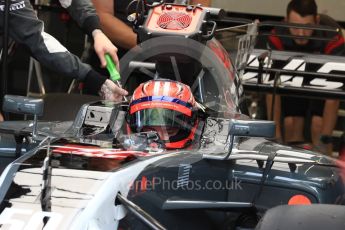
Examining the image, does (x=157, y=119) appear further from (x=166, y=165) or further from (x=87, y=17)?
(x=87, y=17)

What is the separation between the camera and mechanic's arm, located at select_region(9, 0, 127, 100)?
395cm

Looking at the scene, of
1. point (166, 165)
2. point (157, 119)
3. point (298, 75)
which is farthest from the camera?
point (298, 75)

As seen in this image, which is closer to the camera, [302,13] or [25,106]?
[25,106]

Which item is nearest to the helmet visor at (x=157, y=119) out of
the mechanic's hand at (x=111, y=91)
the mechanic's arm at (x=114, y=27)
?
the mechanic's hand at (x=111, y=91)

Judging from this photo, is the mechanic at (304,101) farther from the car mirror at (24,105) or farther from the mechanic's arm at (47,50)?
the car mirror at (24,105)

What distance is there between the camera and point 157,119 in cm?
361

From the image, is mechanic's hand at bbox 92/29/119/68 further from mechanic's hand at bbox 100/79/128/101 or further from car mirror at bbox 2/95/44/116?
car mirror at bbox 2/95/44/116

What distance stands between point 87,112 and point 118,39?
1.51 meters

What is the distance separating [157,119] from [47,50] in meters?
0.70

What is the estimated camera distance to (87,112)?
12.7 feet

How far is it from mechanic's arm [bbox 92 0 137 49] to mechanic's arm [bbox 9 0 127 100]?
4.23ft

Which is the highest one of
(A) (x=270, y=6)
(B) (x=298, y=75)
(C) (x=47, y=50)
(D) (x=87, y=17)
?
(D) (x=87, y=17)

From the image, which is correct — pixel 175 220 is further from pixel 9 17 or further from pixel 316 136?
pixel 316 136

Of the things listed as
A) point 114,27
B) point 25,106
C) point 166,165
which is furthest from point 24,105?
point 114,27
